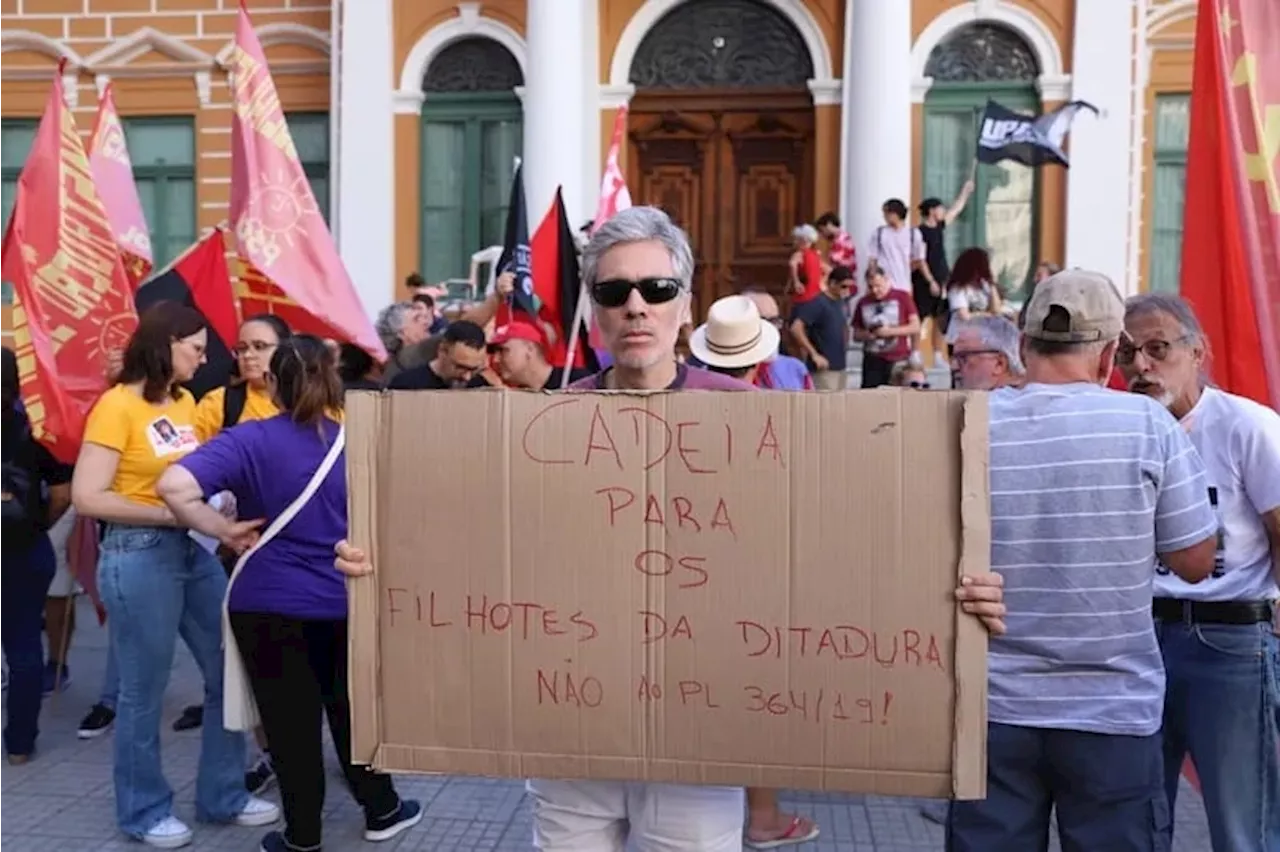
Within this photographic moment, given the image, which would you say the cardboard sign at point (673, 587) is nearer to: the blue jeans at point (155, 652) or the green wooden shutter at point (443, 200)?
the blue jeans at point (155, 652)

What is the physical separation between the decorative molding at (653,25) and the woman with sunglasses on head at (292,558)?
31.6 ft

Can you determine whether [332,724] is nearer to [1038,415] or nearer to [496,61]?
[1038,415]

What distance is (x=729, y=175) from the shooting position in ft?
44.9

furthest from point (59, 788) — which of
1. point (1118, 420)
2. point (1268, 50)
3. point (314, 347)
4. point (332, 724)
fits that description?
point (1268, 50)

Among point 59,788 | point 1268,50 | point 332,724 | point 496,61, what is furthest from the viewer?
point 496,61

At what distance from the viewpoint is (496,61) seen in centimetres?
1348

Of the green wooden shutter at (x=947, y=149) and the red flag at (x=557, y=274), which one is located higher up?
the green wooden shutter at (x=947, y=149)

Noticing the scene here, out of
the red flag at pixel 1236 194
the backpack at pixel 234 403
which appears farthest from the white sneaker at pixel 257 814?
the red flag at pixel 1236 194

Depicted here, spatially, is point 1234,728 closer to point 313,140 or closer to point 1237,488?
point 1237,488

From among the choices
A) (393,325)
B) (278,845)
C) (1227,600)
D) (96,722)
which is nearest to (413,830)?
(278,845)

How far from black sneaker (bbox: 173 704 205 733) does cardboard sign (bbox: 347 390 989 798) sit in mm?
3982

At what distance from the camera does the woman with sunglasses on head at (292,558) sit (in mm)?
4000

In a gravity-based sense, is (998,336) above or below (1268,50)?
below

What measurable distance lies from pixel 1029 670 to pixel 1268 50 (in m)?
2.20
